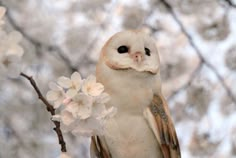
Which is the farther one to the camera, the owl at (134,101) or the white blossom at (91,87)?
the owl at (134,101)

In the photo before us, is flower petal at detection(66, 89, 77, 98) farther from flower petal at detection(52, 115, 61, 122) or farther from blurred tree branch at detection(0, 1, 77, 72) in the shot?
blurred tree branch at detection(0, 1, 77, 72)

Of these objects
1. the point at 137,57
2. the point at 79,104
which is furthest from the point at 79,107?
the point at 137,57

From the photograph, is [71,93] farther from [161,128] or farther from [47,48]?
[47,48]

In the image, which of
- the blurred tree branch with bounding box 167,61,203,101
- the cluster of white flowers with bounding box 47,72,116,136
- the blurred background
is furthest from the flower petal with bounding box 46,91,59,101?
the blurred tree branch with bounding box 167,61,203,101

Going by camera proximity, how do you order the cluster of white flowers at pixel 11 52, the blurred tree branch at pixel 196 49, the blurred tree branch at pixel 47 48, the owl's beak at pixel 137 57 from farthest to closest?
1. the blurred tree branch at pixel 196 49
2. the blurred tree branch at pixel 47 48
3. the owl's beak at pixel 137 57
4. the cluster of white flowers at pixel 11 52

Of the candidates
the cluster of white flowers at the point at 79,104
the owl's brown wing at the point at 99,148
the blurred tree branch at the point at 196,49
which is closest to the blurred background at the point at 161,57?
the blurred tree branch at the point at 196,49

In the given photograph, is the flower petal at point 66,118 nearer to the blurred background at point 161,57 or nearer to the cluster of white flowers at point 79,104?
the cluster of white flowers at point 79,104

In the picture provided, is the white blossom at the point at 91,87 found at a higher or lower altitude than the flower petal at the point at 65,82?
lower

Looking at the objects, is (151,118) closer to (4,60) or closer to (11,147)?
(4,60)
